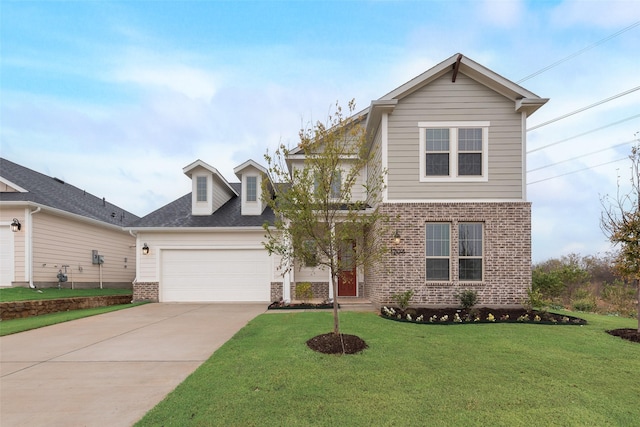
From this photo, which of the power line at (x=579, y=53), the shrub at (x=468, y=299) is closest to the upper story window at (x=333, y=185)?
the shrub at (x=468, y=299)

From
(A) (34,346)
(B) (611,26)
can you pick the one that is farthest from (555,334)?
(B) (611,26)

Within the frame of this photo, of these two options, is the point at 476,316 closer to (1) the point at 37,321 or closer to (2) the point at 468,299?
(2) the point at 468,299

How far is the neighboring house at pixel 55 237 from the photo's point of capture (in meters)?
10.9

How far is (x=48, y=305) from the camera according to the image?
31.7 feet

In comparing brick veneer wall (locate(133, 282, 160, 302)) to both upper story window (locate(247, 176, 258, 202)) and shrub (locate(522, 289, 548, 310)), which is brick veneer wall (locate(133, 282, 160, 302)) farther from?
shrub (locate(522, 289, 548, 310))

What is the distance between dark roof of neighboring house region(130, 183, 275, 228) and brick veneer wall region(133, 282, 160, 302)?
7.50 ft

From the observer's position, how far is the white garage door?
39.8 feet

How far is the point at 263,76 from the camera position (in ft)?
51.5

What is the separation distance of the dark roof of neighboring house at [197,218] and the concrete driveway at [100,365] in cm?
423

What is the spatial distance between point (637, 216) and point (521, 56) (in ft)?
40.9

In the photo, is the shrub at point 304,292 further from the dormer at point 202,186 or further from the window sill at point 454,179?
the window sill at point 454,179

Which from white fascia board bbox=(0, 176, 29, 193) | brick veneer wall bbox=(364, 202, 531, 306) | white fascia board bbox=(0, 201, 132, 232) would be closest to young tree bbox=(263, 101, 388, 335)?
brick veneer wall bbox=(364, 202, 531, 306)

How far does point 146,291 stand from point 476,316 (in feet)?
38.2

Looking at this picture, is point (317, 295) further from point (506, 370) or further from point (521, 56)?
point (521, 56)
